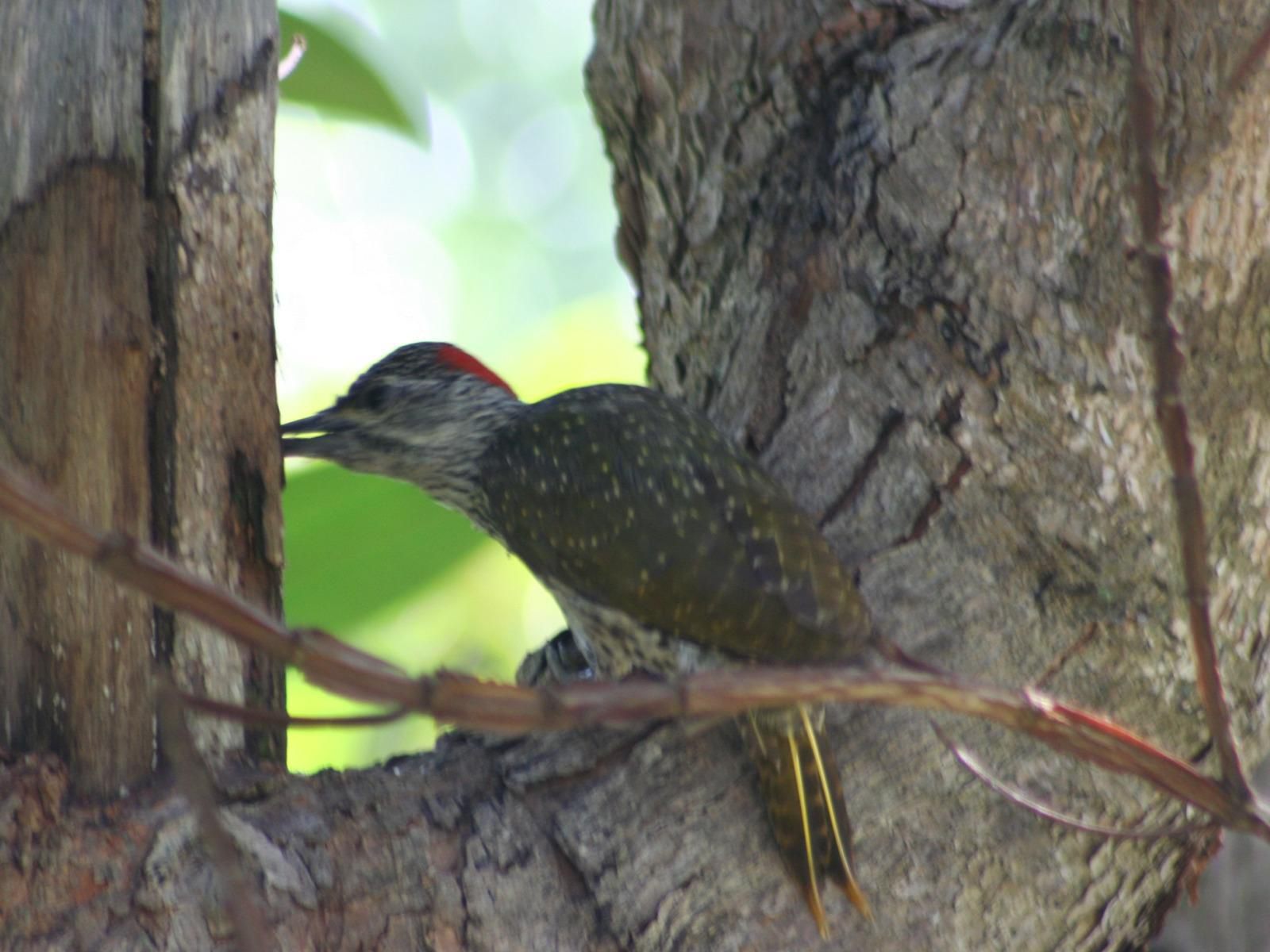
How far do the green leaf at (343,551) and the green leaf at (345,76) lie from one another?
967 mm

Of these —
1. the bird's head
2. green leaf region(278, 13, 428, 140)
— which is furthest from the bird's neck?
green leaf region(278, 13, 428, 140)

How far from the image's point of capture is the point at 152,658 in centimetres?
217

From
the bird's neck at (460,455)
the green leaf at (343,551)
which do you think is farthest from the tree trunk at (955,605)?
the green leaf at (343,551)

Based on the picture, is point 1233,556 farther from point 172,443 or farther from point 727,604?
point 172,443

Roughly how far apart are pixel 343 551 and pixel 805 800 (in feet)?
6.10

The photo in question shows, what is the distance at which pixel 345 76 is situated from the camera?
349cm

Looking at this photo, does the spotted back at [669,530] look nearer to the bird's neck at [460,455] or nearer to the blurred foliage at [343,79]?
the bird's neck at [460,455]

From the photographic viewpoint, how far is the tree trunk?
2211mm

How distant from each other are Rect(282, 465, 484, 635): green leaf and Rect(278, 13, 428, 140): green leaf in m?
0.97

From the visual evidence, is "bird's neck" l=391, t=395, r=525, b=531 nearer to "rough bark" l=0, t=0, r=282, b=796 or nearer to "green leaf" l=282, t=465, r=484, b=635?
"green leaf" l=282, t=465, r=484, b=635

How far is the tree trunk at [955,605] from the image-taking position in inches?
87.0

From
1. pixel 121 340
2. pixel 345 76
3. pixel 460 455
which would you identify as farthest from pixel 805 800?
pixel 345 76

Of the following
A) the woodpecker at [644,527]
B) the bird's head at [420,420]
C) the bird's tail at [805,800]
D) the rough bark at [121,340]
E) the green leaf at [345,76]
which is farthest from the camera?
the bird's head at [420,420]

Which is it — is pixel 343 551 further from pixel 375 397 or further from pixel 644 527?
pixel 644 527
